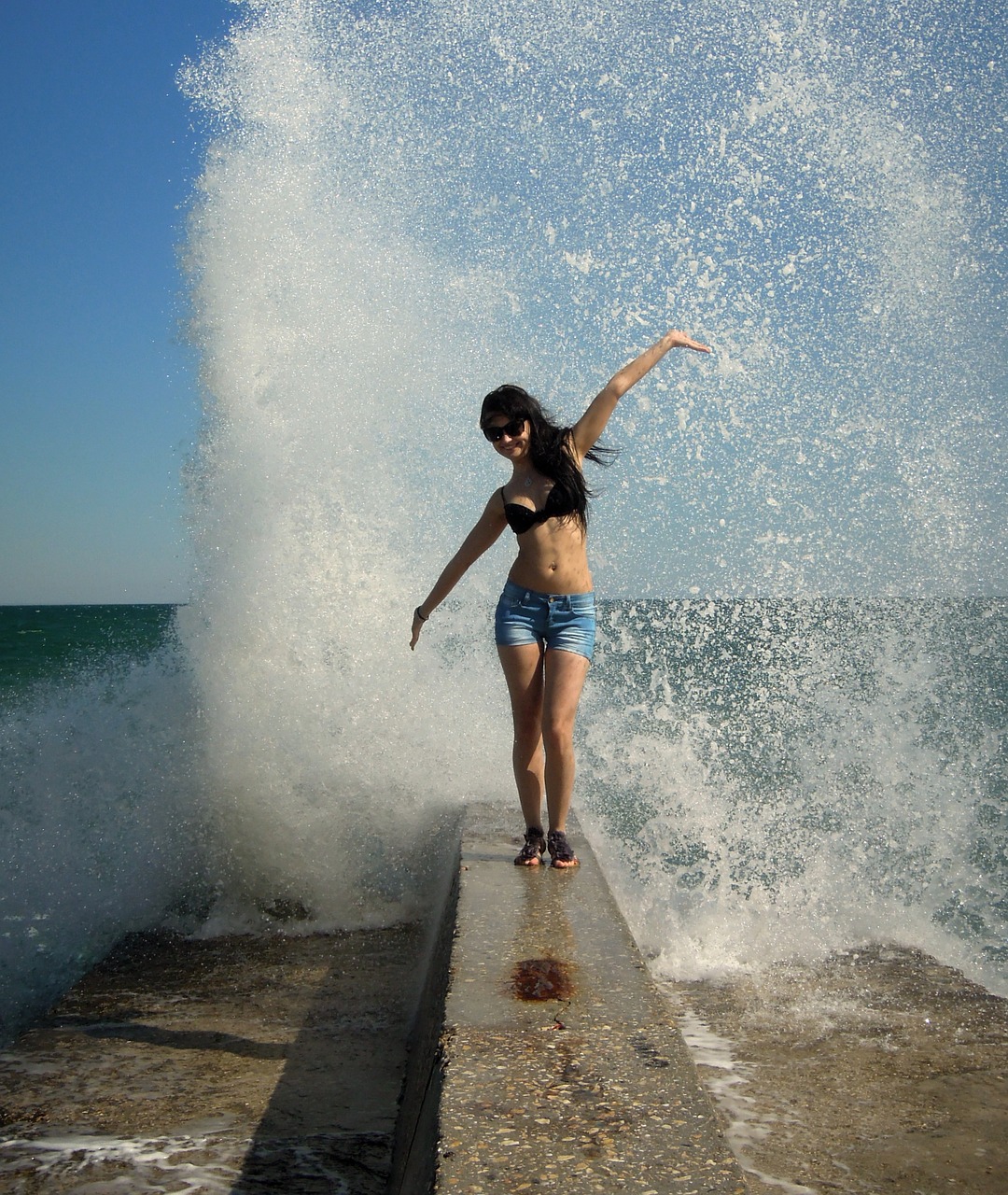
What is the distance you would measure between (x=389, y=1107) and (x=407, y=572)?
4.41 m

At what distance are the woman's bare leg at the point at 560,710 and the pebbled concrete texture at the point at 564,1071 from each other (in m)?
0.67

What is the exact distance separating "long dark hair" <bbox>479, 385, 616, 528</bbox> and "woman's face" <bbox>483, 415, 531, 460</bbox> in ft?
0.05

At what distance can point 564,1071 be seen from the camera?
223cm

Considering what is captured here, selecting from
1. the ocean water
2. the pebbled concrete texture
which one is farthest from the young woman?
the ocean water

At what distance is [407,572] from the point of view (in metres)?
7.25

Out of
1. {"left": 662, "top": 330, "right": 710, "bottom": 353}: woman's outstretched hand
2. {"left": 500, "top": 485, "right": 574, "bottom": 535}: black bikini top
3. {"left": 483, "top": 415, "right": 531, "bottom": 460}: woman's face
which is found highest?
{"left": 662, "top": 330, "right": 710, "bottom": 353}: woman's outstretched hand

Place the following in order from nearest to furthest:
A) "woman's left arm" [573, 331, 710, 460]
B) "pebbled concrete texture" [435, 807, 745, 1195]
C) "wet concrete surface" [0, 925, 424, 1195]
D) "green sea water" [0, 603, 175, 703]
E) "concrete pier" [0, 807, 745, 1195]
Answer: "pebbled concrete texture" [435, 807, 745, 1195] < "concrete pier" [0, 807, 745, 1195] < "wet concrete surface" [0, 925, 424, 1195] < "woman's left arm" [573, 331, 710, 460] < "green sea water" [0, 603, 175, 703]

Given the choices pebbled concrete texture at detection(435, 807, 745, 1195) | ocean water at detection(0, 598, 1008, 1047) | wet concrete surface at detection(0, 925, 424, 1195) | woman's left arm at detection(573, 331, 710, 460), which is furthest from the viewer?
ocean water at detection(0, 598, 1008, 1047)

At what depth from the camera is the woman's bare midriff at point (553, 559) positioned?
13.3 ft

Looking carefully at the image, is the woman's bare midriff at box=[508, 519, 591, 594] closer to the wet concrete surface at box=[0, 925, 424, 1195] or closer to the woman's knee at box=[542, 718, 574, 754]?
the woman's knee at box=[542, 718, 574, 754]

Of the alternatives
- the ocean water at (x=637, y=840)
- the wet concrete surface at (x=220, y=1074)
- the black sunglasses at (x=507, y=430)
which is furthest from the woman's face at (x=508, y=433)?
the ocean water at (x=637, y=840)

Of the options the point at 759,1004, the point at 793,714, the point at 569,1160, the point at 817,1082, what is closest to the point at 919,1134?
the point at 817,1082

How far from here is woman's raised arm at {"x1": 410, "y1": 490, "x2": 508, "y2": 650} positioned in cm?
419

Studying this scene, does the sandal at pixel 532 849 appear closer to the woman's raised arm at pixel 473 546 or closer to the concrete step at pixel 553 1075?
the concrete step at pixel 553 1075
